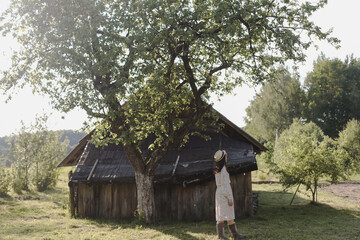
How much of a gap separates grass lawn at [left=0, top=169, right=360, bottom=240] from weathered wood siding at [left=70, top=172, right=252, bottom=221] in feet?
2.23

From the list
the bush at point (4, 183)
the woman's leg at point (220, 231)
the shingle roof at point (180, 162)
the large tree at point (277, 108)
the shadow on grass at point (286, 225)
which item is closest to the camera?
the woman's leg at point (220, 231)

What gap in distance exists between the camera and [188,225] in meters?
11.7

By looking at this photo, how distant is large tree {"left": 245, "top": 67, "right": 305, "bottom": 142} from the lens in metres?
46.2

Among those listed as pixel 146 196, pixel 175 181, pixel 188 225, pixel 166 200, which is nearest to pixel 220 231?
pixel 188 225

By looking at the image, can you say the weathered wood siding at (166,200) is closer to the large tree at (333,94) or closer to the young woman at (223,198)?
the young woman at (223,198)

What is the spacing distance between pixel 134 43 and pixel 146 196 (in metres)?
5.15

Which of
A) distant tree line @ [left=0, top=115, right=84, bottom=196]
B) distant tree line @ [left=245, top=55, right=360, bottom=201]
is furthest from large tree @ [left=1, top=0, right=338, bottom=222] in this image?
distant tree line @ [left=245, top=55, right=360, bottom=201]

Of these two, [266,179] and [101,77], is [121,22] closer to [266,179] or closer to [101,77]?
[101,77]

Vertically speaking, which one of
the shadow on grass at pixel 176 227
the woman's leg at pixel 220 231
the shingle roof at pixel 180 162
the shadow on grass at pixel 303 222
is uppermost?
the shingle roof at pixel 180 162

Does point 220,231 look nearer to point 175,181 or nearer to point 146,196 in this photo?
point 146,196

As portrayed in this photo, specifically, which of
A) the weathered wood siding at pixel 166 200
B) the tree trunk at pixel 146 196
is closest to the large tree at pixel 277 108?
the weathered wood siding at pixel 166 200

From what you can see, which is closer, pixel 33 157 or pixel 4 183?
pixel 4 183

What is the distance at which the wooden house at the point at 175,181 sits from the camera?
12844mm

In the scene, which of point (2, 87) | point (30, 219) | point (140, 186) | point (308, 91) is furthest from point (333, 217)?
point (308, 91)
